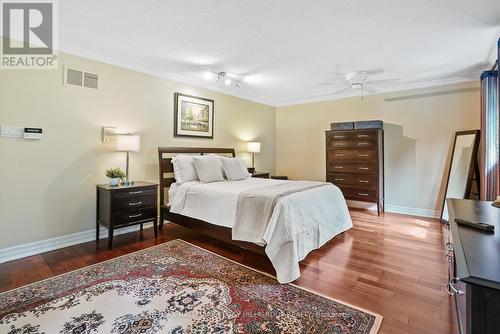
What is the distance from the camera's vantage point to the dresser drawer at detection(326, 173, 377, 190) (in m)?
4.50

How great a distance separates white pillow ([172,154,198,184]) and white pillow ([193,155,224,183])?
0.10 metres

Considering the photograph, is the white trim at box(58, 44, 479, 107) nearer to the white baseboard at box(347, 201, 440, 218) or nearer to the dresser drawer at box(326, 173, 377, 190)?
the dresser drawer at box(326, 173, 377, 190)

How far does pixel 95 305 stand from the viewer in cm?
185

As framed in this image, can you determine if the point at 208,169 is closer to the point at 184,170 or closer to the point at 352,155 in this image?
the point at 184,170

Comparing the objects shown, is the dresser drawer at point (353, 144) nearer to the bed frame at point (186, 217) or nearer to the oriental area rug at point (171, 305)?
the bed frame at point (186, 217)

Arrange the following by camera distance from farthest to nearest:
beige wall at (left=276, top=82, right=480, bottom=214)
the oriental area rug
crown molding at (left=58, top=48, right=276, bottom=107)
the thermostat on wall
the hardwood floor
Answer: beige wall at (left=276, top=82, right=480, bottom=214) → crown molding at (left=58, top=48, right=276, bottom=107) → the thermostat on wall → the hardwood floor → the oriental area rug

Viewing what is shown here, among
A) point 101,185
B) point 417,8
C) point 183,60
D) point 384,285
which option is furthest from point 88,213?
point 417,8

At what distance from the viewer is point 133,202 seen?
3.15 metres

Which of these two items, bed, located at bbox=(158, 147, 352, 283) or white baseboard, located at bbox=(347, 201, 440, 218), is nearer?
bed, located at bbox=(158, 147, 352, 283)

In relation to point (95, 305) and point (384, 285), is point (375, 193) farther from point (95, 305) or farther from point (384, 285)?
point (95, 305)

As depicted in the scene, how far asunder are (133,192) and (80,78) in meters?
1.61

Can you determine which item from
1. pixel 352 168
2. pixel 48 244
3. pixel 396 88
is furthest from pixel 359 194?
pixel 48 244

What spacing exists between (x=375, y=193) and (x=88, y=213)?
4.61 meters

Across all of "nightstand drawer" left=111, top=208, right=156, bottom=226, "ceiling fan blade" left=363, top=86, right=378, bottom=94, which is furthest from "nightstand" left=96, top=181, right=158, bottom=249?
"ceiling fan blade" left=363, top=86, right=378, bottom=94
